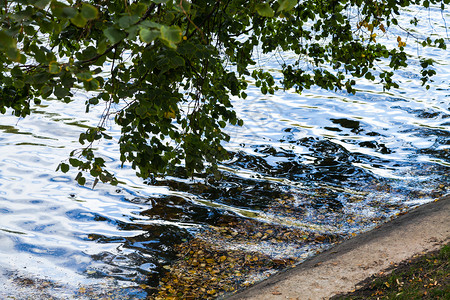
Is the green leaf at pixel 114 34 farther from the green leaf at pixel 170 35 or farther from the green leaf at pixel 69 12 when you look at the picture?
the green leaf at pixel 170 35

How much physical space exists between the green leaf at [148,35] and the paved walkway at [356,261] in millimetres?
3121

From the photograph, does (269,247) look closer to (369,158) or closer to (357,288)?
(357,288)

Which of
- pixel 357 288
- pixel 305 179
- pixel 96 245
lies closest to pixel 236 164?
pixel 305 179

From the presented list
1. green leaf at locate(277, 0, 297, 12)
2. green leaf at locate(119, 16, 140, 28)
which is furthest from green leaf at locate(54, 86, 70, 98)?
green leaf at locate(277, 0, 297, 12)

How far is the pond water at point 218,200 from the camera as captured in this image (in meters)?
5.74

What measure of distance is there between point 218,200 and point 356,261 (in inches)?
119

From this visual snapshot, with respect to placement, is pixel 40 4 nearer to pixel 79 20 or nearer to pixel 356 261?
pixel 79 20

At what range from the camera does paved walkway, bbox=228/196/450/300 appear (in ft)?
14.5

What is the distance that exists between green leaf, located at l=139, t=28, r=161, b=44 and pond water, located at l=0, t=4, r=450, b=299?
3938 mm

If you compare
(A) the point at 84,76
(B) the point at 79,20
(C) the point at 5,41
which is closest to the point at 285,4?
(B) the point at 79,20

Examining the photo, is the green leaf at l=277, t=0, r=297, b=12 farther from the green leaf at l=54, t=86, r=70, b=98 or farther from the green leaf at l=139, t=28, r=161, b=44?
the green leaf at l=54, t=86, r=70, b=98

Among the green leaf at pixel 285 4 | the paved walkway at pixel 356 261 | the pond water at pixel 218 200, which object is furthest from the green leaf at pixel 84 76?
the pond water at pixel 218 200

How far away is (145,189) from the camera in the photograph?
25.5ft

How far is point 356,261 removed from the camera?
187 inches
